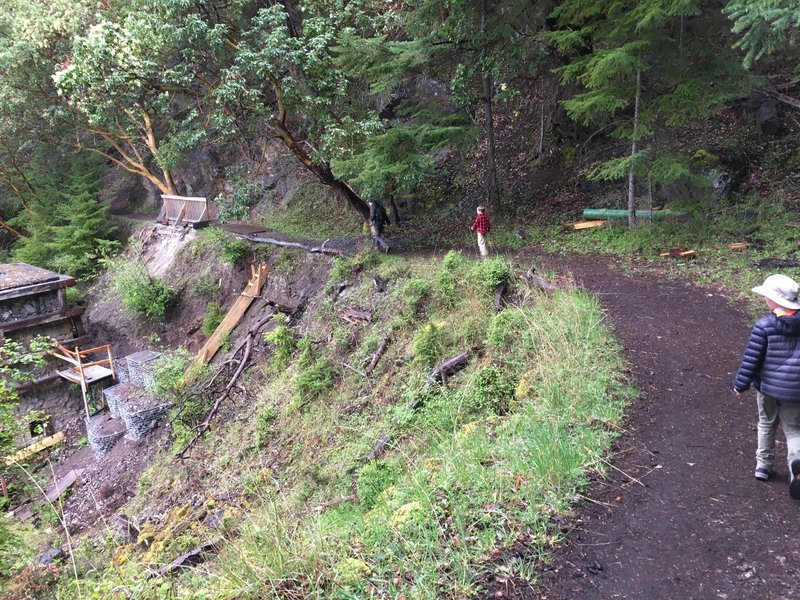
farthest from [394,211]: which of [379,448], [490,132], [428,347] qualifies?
[379,448]

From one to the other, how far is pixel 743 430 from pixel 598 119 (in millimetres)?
11343

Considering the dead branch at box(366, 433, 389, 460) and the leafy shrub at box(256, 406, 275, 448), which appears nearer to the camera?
the dead branch at box(366, 433, 389, 460)

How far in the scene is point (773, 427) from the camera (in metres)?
3.68

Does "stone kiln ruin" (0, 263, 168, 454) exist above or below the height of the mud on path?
below

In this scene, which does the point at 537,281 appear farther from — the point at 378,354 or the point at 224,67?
the point at 224,67

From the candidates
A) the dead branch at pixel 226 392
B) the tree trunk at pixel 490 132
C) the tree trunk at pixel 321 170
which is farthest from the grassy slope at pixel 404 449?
A: the tree trunk at pixel 490 132

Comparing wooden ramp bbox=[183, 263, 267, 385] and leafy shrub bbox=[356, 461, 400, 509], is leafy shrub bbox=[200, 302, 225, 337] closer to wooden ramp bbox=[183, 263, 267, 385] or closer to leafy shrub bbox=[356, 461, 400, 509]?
wooden ramp bbox=[183, 263, 267, 385]

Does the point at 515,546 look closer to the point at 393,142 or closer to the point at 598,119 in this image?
the point at 393,142

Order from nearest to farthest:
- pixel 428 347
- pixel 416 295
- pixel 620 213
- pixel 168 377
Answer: pixel 428 347, pixel 416 295, pixel 620 213, pixel 168 377

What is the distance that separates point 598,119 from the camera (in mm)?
13578

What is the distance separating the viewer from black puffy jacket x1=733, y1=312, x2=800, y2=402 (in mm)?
3465

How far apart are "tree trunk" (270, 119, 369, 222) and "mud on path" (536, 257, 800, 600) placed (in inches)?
396

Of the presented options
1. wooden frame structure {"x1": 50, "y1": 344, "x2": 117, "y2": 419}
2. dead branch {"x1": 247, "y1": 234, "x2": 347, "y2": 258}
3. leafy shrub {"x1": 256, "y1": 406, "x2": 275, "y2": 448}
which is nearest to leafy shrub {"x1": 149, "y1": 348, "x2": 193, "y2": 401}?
wooden frame structure {"x1": 50, "y1": 344, "x2": 117, "y2": 419}

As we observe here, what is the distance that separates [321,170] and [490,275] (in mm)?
7951
